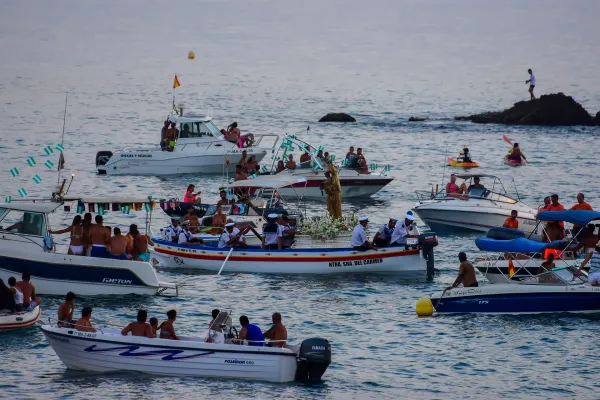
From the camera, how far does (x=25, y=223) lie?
106 ft

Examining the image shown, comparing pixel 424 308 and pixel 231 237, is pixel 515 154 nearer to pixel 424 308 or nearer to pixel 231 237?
pixel 231 237

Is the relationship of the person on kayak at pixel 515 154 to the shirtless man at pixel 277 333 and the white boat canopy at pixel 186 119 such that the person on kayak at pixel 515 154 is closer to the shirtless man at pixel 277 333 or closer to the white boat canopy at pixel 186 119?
the white boat canopy at pixel 186 119

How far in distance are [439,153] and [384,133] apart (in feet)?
30.2

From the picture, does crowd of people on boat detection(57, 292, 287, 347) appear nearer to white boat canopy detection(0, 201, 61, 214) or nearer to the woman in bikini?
the woman in bikini

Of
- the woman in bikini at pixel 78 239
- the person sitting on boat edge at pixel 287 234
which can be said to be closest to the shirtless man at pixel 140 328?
the woman in bikini at pixel 78 239

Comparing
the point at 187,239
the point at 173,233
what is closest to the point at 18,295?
the point at 187,239

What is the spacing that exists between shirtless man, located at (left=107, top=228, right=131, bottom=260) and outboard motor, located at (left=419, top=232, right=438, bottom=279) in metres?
8.57

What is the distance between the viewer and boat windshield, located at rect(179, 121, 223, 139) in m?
54.6

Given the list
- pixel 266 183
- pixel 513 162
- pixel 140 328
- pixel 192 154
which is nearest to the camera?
pixel 140 328

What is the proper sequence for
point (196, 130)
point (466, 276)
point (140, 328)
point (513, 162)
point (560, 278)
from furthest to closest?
point (513, 162) → point (196, 130) → point (466, 276) → point (560, 278) → point (140, 328)

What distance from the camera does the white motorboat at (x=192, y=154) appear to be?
2149 inches

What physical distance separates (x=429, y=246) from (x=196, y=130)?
21.6 m

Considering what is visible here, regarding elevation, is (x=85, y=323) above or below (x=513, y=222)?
below

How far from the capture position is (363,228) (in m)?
35.3
